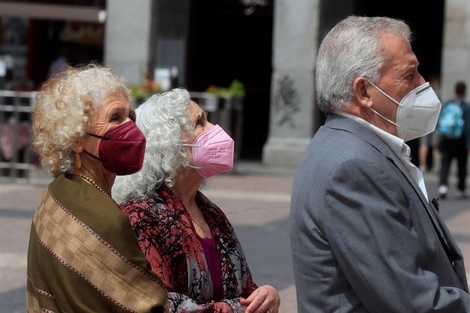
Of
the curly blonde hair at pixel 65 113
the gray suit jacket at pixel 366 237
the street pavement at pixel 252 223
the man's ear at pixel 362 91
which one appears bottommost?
the street pavement at pixel 252 223

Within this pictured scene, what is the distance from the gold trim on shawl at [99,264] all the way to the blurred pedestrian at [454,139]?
13.3 m

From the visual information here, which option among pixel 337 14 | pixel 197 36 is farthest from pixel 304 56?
pixel 197 36

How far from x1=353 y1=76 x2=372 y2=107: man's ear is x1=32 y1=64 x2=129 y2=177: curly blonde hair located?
0.74 metres

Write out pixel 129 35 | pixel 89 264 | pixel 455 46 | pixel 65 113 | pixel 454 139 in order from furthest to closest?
pixel 129 35 < pixel 455 46 < pixel 454 139 < pixel 65 113 < pixel 89 264

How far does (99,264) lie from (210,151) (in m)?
0.92

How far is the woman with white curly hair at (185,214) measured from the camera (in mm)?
3852

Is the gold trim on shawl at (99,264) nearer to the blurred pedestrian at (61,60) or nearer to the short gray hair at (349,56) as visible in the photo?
the short gray hair at (349,56)

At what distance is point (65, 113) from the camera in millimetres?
3492

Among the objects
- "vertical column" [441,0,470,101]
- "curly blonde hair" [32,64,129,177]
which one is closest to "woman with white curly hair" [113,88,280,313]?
"curly blonde hair" [32,64,129,177]

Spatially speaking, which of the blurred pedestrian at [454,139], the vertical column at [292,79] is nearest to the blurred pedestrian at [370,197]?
the blurred pedestrian at [454,139]

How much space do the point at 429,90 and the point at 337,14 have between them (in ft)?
59.5

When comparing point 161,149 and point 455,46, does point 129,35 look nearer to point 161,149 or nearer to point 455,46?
point 455,46

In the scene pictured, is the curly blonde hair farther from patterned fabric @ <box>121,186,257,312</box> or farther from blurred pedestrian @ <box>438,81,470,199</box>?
blurred pedestrian @ <box>438,81,470,199</box>

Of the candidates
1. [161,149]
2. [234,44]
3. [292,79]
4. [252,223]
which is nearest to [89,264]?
[161,149]
